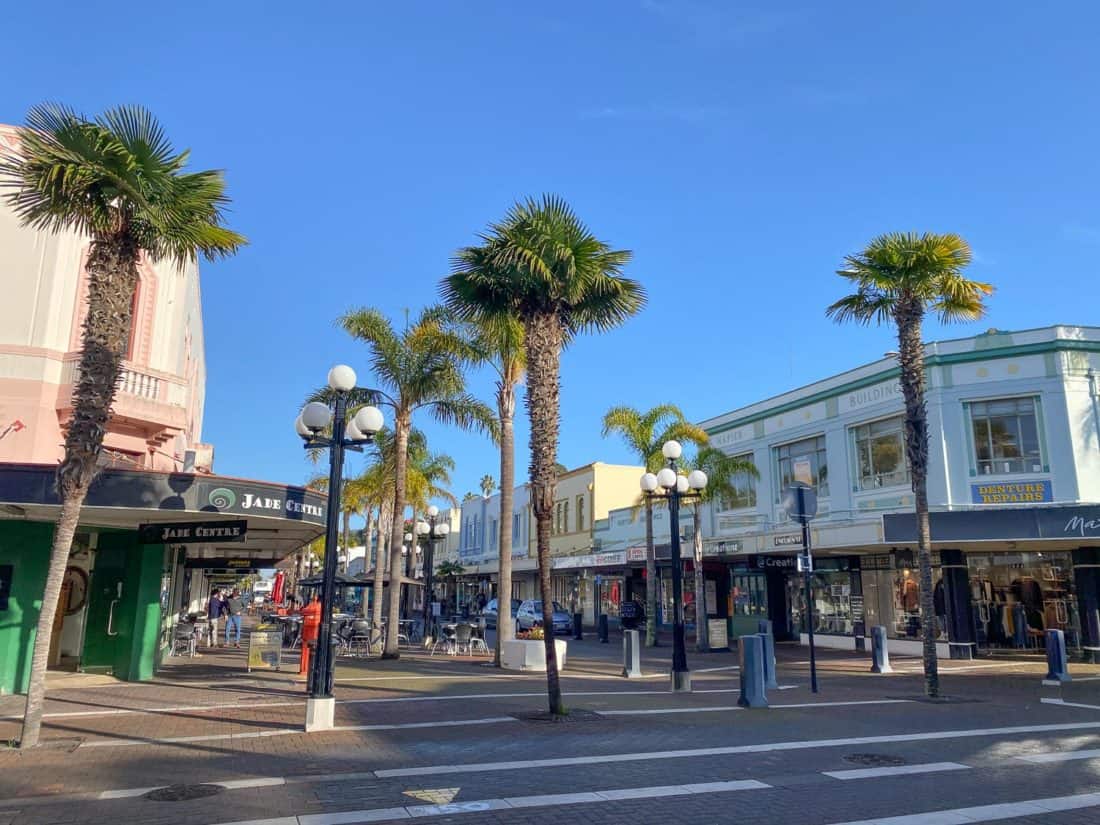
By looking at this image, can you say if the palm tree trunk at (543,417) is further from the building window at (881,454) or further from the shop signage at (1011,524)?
the building window at (881,454)

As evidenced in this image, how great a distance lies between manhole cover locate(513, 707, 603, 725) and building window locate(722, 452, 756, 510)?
19.7 metres

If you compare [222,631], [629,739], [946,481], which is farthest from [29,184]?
[222,631]

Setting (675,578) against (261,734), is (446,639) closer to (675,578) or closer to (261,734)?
(675,578)

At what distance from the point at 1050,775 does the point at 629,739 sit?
174 inches

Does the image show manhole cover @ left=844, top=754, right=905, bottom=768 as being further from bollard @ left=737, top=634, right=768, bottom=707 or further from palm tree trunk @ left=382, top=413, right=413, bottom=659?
palm tree trunk @ left=382, top=413, right=413, bottom=659

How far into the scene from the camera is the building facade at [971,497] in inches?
867

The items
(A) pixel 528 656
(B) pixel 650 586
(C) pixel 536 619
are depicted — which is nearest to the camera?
(A) pixel 528 656

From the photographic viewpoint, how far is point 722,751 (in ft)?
31.0

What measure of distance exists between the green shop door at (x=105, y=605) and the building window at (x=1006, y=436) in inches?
850

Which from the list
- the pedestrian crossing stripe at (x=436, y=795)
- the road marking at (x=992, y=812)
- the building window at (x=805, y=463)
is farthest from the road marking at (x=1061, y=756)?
the building window at (x=805, y=463)

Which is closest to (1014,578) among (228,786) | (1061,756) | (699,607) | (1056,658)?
(1056,658)

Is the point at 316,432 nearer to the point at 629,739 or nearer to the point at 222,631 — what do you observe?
the point at 629,739

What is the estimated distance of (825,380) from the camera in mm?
27906

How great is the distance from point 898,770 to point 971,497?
16.5 meters
